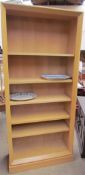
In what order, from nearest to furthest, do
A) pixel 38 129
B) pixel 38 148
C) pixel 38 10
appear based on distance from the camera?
1. pixel 38 10
2. pixel 38 129
3. pixel 38 148

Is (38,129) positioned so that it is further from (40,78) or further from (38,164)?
(40,78)

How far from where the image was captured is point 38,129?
188 cm

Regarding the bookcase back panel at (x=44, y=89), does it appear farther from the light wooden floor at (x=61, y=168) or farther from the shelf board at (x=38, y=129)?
the light wooden floor at (x=61, y=168)

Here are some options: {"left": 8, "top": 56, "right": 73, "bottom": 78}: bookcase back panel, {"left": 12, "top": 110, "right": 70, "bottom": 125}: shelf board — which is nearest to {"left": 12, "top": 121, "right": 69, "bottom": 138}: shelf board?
{"left": 12, "top": 110, "right": 70, "bottom": 125}: shelf board

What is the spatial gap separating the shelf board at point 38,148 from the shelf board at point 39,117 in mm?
436

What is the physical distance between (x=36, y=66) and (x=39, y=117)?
607 millimetres

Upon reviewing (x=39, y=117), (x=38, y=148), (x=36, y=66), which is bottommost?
(x=38, y=148)

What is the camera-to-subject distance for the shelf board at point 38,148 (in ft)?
6.24

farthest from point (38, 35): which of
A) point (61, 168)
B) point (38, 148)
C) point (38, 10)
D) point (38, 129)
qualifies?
point (61, 168)

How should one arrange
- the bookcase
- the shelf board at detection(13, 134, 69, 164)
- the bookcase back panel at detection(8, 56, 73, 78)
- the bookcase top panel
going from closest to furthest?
1. the bookcase top panel
2. the bookcase
3. the bookcase back panel at detection(8, 56, 73, 78)
4. the shelf board at detection(13, 134, 69, 164)

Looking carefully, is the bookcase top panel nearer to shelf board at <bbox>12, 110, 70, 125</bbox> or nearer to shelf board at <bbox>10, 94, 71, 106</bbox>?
shelf board at <bbox>10, 94, 71, 106</bbox>

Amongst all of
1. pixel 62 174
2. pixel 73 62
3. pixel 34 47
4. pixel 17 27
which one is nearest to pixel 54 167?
pixel 62 174

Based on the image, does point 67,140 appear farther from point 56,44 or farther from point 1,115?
point 1,115

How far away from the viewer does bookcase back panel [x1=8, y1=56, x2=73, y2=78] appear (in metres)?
1.74
